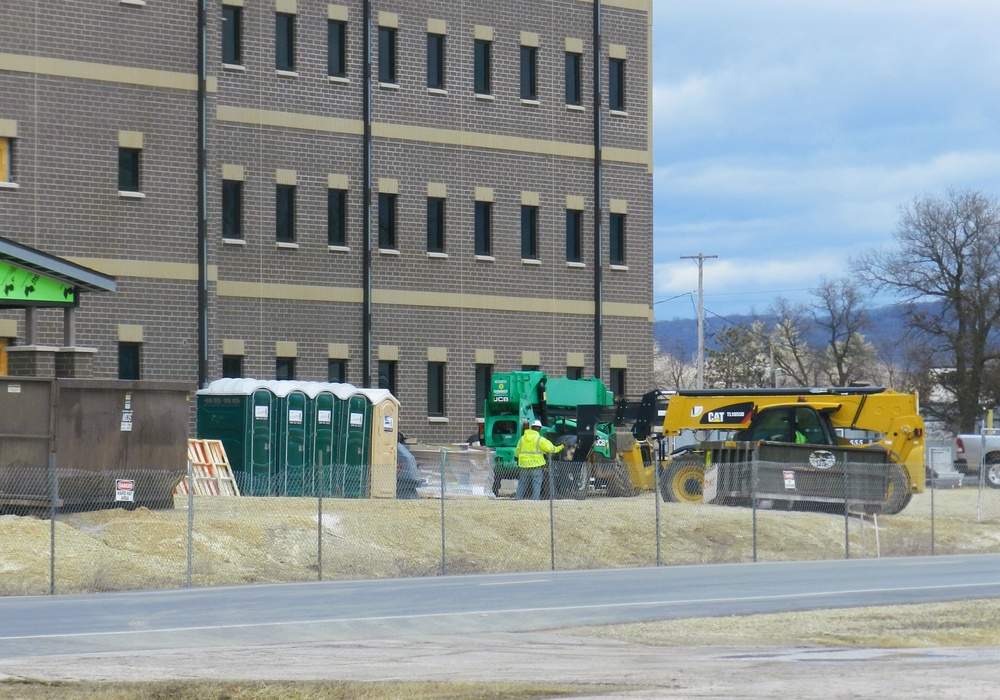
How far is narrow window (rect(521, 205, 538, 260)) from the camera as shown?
45625mm

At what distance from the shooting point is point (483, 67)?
44844 mm

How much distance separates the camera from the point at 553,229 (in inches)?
1805

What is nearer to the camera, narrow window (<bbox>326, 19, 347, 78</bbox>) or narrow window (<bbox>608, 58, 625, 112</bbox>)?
narrow window (<bbox>326, 19, 347, 78</bbox>)

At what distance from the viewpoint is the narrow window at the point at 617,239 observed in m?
47.5

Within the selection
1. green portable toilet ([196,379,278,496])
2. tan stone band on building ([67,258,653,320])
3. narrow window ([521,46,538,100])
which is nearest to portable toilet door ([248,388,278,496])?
green portable toilet ([196,379,278,496])

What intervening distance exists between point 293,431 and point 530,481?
6.09m

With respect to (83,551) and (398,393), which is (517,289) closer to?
(398,393)

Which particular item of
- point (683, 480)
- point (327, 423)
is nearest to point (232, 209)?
point (327, 423)

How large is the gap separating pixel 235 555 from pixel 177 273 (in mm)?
15556

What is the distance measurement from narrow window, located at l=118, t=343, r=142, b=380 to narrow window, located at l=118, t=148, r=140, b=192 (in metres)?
3.61

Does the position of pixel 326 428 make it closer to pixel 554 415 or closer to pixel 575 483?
pixel 575 483

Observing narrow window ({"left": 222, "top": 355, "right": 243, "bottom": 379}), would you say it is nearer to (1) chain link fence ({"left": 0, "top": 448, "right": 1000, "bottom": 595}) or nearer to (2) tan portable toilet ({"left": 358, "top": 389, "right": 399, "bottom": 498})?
(2) tan portable toilet ({"left": 358, "top": 389, "right": 399, "bottom": 498})

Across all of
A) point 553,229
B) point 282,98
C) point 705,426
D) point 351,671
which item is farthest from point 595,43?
point 351,671

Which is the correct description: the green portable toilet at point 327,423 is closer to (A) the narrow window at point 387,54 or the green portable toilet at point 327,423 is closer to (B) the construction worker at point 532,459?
(B) the construction worker at point 532,459
